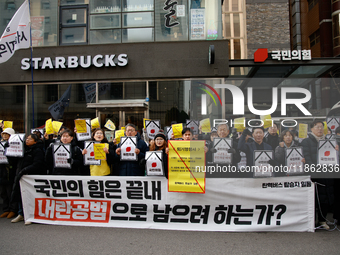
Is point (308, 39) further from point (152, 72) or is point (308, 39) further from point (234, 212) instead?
point (234, 212)

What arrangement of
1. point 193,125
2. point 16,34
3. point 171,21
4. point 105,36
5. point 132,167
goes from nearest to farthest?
point 132,167 → point 16,34 → point 193,125 → point 171,21 → point 105,36

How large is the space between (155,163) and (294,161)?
2.64m

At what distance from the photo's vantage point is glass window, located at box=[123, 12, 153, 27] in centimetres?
1125

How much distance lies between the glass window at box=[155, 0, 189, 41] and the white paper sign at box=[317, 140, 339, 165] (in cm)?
780

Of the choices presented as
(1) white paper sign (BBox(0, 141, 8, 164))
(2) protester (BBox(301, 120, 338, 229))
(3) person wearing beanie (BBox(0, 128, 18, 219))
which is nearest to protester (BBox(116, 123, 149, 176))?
(3) person wearing beanie (BBox(0, 128, 18, 219))

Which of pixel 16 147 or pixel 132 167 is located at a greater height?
pixel 16 147

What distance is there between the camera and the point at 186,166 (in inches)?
183

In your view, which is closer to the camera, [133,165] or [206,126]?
[133,165]

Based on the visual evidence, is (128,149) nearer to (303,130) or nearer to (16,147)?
(16,147)

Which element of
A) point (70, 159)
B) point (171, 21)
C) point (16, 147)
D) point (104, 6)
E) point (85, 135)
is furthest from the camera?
point (104, 6)

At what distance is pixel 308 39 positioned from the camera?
25.9m

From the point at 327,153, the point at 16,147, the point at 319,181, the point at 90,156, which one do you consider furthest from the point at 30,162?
the point at 327,153

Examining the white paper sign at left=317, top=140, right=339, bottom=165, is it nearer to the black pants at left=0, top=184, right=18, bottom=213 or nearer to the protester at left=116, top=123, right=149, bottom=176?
the protester at left=116, top=123, right=149, bottom=176

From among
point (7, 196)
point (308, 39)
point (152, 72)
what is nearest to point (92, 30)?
point (152, 72)
